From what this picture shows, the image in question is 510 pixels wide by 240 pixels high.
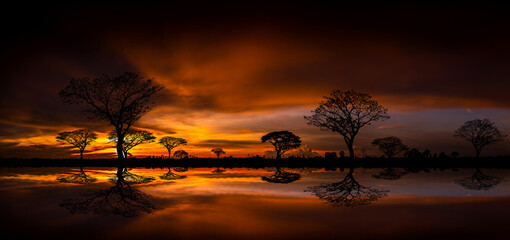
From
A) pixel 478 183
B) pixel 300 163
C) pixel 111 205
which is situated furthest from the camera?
pixel 300 163

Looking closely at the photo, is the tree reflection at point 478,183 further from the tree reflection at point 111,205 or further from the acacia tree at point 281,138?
the acacia tree at point 281,138

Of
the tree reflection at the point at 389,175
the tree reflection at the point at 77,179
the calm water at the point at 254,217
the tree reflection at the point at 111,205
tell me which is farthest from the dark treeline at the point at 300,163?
the calm water at the point at 254,217

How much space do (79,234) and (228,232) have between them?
9.24 ft

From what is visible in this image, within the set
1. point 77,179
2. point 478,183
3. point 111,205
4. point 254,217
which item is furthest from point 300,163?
point 254,217

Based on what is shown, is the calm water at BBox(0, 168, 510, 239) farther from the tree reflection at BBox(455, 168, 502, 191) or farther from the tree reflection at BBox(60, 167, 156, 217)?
the tree reflection at BBox(455, 168, 502, 191)

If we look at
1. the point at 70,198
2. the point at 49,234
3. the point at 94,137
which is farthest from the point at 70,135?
the point at 49,234

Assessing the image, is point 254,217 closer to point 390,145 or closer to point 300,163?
point 300,163

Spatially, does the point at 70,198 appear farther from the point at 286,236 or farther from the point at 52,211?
the point at 286,236

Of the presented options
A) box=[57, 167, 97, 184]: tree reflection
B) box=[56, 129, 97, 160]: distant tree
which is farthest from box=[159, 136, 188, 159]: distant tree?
box=[57, 167, 97, 184]: tree reflection

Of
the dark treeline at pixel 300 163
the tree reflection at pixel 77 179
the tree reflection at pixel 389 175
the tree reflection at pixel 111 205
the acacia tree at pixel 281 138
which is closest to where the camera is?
the tree reflection at pixel 111 205

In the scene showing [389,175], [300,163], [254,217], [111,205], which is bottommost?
[254,217]

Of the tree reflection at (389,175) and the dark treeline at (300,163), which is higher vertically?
the dark treeline at (300,163)

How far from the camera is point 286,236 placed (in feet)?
19.0

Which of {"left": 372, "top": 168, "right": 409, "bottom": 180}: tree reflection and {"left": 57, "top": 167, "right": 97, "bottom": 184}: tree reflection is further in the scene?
{"left": 372, "top": 168, "right": 409, "bottom": 180}: tree reflection
